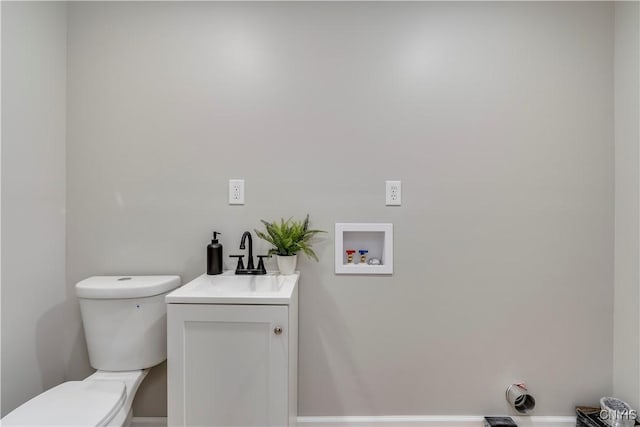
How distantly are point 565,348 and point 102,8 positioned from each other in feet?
9.13

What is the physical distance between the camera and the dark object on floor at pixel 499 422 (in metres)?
1.43

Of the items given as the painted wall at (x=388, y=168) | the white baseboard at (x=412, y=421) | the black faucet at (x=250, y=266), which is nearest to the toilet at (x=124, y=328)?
the painted wall at (x=388, y=168)

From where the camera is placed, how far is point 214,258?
1.40m

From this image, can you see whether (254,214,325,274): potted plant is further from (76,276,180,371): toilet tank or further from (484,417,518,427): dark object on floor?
(484,417,518,427): dark object on floor

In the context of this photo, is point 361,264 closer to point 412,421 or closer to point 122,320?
point 412,421

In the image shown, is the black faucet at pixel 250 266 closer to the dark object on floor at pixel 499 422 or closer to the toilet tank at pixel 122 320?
the toilet tank at pixel 122 320

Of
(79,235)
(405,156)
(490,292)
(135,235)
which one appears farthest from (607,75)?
(79,235)

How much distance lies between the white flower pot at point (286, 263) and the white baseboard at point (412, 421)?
2.43ft

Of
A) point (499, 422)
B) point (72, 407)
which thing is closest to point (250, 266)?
point (72, 407)

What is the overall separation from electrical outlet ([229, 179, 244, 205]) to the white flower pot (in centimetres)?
34

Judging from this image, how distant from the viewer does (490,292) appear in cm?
150

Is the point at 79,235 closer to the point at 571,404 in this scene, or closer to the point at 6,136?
the point at 6,136

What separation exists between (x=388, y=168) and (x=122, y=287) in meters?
1.29

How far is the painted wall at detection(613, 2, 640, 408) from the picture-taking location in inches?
54.9
